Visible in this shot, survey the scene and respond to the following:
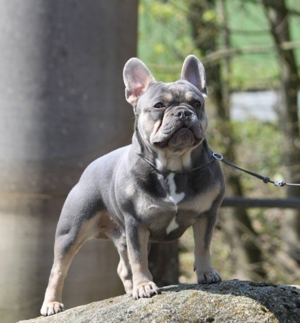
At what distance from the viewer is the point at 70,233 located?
4.88 metres

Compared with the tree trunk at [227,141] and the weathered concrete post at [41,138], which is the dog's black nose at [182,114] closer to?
the weathered concrete post at [41,138]

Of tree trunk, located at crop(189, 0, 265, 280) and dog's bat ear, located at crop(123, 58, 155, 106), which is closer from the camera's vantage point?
dog's bat ear, located at crop(123, 58, 155, 106)

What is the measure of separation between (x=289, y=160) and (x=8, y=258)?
21.0ft

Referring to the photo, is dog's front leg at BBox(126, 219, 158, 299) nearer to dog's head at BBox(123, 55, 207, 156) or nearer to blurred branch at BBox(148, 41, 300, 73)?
dog's head at BBox(123, 55, 207, 156)

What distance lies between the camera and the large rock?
4293 mm

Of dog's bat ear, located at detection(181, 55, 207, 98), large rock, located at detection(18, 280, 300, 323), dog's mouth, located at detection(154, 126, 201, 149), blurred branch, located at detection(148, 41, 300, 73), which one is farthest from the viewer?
blurred branch, located at detection(148, 41, 300, 73)

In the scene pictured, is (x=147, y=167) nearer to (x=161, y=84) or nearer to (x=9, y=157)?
(x=161, y=84)

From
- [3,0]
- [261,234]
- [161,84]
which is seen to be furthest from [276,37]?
[161,84]

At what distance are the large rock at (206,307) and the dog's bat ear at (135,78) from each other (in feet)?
4.14

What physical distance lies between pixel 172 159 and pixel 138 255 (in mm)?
624

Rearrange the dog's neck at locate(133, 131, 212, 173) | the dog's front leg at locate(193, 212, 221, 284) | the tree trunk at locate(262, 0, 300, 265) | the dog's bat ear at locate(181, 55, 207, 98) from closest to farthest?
1. the dog's neck at locate(133, 131, 212, 173)
2. the dog's front leg at locate(193, 212, 221, 284)
3. the dog's bat ear at locate(181, 55, 207, 98)
4. the tree trunk at locate(262, 0, 300, 265)

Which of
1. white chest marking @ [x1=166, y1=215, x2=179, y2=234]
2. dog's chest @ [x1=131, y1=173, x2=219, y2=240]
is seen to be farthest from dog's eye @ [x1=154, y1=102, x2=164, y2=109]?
white chest marking @ [x1=166, y1=215, x2=179, y2=234]

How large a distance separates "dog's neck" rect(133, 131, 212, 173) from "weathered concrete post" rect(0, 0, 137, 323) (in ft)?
6.54

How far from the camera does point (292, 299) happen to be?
455cm
